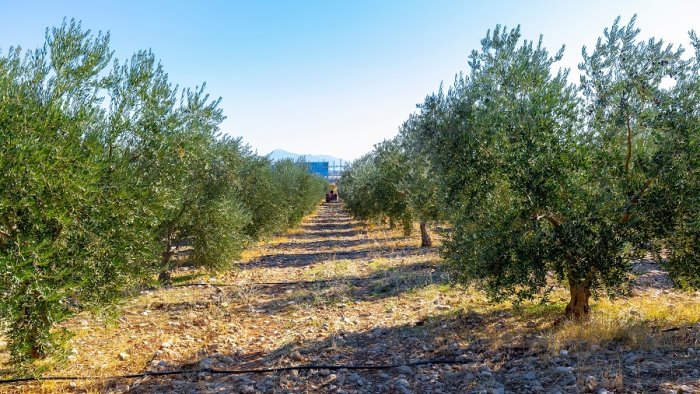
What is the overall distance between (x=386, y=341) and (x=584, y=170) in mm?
5285

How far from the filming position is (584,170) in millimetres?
8625

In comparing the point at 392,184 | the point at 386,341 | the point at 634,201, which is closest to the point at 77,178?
the point at 386,341

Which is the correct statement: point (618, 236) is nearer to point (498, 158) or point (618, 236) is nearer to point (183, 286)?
point (498, 158)

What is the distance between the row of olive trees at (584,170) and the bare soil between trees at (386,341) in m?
1.16

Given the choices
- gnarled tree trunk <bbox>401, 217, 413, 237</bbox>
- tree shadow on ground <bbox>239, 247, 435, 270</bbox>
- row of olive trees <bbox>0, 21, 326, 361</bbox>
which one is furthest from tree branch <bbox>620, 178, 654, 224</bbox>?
gnarled tree trunk <bbox>401, 217, 413, 237</bbox>

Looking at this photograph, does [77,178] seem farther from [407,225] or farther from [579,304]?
[407,225]

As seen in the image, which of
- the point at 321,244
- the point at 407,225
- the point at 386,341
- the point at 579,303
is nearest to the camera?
the point at 579,303

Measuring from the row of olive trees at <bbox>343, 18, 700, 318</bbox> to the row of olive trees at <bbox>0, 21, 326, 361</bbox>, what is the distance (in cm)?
666

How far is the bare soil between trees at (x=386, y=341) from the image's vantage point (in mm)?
7570

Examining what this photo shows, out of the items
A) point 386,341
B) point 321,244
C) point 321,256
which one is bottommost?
point 386,341

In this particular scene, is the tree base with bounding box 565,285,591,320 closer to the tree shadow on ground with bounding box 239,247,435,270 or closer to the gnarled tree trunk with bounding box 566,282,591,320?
the gnarled tree trunk with bounding box 566,282,591,320

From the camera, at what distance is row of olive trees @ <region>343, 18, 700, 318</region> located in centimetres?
814

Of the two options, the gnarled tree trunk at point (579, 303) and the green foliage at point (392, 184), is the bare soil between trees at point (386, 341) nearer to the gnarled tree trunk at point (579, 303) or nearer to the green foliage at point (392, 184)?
the gnarled tree trunk at point (579, 303)

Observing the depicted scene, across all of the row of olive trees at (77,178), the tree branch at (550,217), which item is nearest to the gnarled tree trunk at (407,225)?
the row of olive trees at (77,178)
